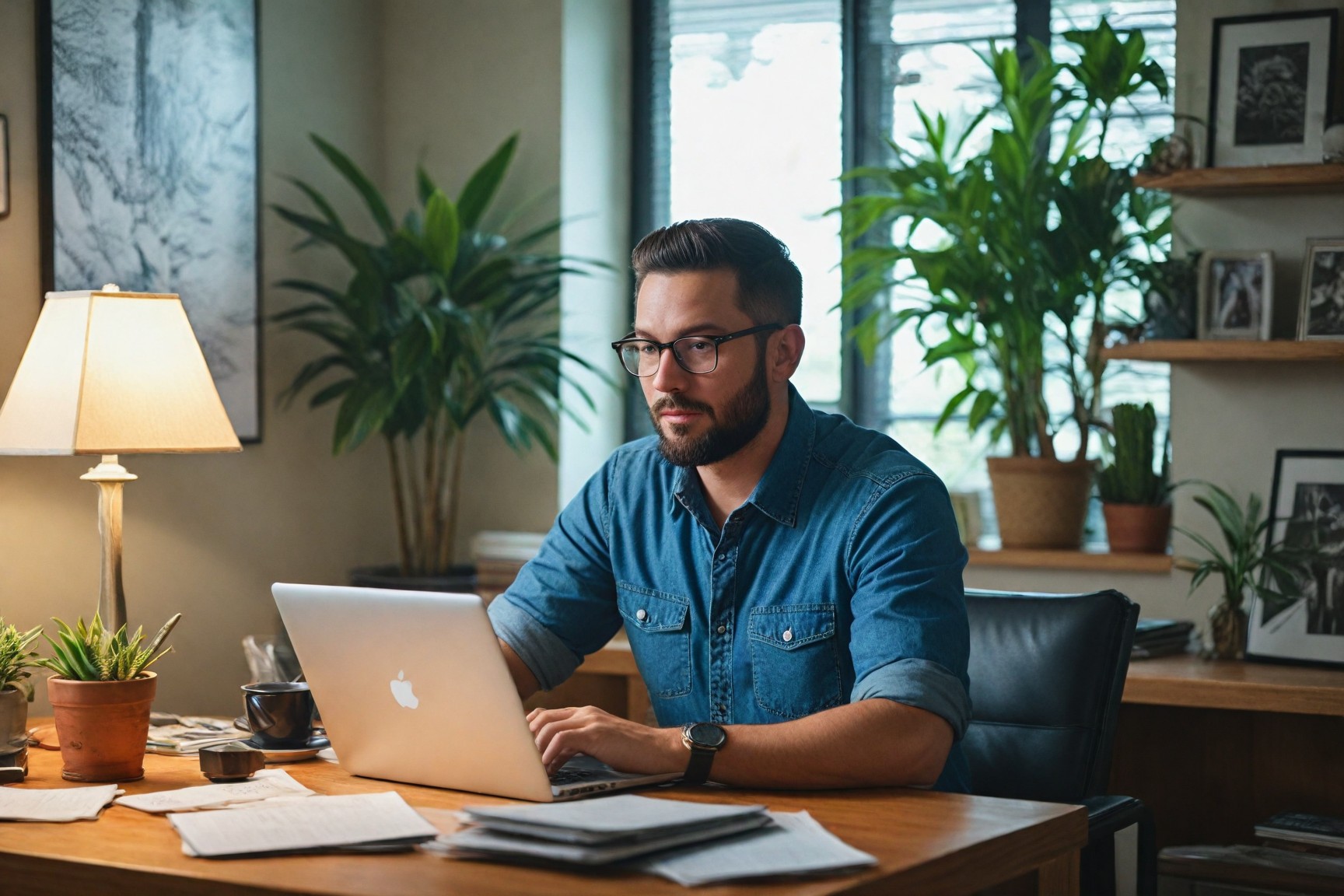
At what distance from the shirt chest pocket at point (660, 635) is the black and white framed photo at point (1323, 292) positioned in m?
1.57

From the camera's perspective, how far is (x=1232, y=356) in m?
2.93

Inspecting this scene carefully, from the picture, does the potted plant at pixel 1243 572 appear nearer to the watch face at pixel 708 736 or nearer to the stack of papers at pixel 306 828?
the watch face at pixel 708 736

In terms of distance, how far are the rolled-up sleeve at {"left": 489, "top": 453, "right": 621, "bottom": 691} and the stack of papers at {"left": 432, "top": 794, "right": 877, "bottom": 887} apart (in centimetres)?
65

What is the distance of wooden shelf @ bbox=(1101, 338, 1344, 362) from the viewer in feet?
9.37

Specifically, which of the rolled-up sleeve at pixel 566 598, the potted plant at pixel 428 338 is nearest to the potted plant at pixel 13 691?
the rolled-up sleeve at pixel 566 598

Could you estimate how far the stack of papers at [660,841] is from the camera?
49.1 inches

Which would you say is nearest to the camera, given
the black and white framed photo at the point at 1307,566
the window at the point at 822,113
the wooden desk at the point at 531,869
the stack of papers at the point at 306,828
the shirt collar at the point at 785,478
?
the wooden desk at the point at 531,869

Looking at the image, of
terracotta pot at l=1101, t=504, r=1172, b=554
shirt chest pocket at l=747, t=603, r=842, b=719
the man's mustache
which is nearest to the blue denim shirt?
shirt chest pocket at l=747, t=603, r=842, b=719

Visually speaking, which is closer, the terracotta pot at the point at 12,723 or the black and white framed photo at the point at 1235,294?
the terracotta pot at the point at 12,723

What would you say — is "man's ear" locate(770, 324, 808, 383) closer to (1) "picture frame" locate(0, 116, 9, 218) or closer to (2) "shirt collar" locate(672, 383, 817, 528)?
(2) "shirt collar" locate(672, 383, 817, 528)

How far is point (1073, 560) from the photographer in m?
3.26

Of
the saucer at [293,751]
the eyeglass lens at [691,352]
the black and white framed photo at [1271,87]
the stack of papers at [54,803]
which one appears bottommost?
the saucer at [293,751]

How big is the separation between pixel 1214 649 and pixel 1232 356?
1.86 ft

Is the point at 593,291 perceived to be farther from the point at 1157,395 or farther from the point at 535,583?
the point at 535,583
